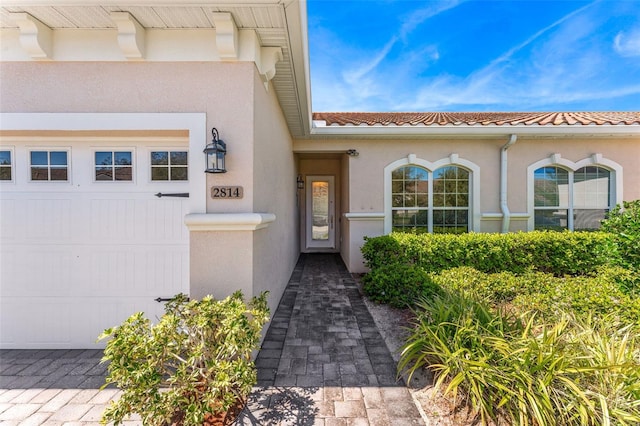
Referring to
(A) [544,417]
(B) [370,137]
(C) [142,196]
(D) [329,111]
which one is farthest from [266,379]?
(D) [329,111]

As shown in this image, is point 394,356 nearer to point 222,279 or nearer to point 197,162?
point 222,279

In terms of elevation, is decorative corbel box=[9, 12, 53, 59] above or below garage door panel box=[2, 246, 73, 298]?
above

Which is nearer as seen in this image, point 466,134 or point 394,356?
point 394,356

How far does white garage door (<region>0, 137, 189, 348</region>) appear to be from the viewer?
3.15 meters

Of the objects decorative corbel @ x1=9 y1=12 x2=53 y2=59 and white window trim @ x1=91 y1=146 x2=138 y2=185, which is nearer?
decorative corbel @ x1=9 y1=12 x2=53 y2=59

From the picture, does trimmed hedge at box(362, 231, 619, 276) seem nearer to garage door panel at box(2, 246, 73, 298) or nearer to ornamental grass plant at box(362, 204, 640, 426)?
ornamental grass plant at box(362, 204, 640, 426)

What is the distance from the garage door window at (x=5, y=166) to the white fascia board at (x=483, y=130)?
491cm

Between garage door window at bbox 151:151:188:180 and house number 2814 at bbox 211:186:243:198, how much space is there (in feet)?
2.04

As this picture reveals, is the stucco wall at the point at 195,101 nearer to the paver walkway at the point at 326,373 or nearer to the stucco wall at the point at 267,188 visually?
the stucco wall at the point at 267,188

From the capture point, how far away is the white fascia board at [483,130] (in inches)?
229

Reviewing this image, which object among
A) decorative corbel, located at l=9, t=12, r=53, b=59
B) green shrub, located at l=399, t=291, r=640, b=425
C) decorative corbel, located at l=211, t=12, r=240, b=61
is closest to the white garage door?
decorative corbel, located at l=9, t=12, r=53, b=59

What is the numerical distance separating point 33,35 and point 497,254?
762 centimetres

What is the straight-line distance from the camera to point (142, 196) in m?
3.17

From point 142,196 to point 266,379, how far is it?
2.59 m
